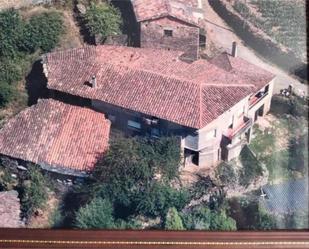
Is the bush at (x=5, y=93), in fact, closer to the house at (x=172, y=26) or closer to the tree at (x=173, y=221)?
the house at (x=172, y=26)

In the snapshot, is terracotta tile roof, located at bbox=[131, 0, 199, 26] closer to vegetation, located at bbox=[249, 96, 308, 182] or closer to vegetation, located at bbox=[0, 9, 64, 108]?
vegetation, located at bbox=[0, 9, 64, 108]

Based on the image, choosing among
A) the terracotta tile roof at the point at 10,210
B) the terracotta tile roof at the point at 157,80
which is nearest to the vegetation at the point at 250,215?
the terracotta tile roof at the point at 157,80

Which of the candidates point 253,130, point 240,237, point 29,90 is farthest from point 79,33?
point 240,237

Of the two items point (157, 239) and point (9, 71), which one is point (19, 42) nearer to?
point (9, 71)

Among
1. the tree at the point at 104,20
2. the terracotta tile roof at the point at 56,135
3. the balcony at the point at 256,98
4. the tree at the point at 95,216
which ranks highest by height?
the tree at the point at 104,20

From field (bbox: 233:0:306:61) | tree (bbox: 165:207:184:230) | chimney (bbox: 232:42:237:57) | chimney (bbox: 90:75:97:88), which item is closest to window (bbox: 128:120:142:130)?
chimney (bbox: 90:75:97:88)
